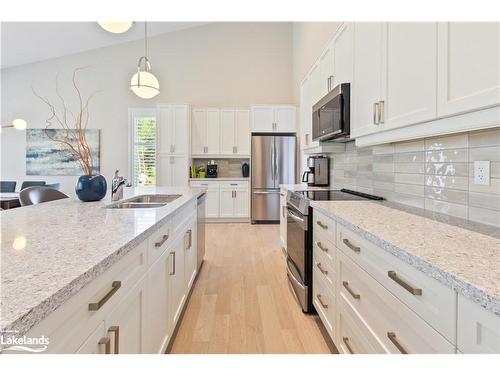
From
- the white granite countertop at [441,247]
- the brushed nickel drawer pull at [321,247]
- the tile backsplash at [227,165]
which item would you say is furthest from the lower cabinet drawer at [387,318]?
the tile backsplash at [227,165]

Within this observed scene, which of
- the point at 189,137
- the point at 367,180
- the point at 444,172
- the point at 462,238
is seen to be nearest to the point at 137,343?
the point at 462,238

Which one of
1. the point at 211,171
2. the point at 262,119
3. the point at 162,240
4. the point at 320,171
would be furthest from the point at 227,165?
the point at 162,240

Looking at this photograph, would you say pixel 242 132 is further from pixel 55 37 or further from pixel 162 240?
pixel 162 240

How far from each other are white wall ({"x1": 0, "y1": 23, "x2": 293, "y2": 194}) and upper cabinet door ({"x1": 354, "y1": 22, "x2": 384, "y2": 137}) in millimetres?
4636

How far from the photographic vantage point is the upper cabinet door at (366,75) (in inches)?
74.3

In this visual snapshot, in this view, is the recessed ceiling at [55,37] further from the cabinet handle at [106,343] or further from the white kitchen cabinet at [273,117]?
the cabinet handle at [106,343]

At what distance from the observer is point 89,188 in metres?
2.14

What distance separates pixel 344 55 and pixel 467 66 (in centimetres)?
149

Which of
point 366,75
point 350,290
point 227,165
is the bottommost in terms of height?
point 350,290

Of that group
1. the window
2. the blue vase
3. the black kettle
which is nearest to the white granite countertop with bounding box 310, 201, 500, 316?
the blue vase

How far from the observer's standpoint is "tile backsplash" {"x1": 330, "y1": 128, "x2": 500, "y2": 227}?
1355mm

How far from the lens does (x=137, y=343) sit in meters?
1.18

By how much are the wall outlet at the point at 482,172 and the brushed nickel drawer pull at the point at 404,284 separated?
728 mm

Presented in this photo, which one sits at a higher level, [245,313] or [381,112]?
[381,112]
